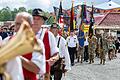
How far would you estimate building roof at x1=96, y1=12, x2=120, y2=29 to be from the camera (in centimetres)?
4492

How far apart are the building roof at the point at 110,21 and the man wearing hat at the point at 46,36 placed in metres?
40.2

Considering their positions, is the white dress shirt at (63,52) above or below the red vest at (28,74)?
below

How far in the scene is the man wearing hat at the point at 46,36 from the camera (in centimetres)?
389

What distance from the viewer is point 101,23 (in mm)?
45719

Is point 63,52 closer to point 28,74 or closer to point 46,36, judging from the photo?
point 46,36

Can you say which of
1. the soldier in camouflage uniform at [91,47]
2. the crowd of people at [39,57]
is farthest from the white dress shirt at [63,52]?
the soldier in camouflage uniform at [91,47]

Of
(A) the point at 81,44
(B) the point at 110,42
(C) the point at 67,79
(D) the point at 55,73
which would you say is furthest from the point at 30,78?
(B) the point at 110,42

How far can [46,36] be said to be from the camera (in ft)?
13.8

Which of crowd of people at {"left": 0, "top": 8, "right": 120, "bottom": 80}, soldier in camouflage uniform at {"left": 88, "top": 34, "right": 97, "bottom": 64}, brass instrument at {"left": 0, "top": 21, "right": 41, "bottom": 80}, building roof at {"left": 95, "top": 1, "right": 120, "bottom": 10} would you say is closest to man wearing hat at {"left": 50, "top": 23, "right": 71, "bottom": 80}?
crowd of people at {"left": 0, "top": 8, "right": 120, "bottom": 80}

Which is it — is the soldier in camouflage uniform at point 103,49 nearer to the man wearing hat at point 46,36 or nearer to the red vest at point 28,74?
the man wearing hat at point 46,36

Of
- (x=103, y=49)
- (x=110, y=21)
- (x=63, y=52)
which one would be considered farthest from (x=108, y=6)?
(x=63, y=52)

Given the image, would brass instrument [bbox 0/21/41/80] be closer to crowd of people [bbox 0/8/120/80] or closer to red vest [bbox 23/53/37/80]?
crowd of people [bbox 0/8/120/80]

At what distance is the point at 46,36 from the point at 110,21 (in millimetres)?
42628

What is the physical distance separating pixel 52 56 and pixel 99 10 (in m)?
53.8
